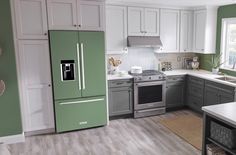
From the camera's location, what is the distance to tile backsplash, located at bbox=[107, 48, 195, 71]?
5086 millimetres

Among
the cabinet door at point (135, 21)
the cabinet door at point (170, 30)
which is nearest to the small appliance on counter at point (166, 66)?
the cabinet door at point (170, 30)

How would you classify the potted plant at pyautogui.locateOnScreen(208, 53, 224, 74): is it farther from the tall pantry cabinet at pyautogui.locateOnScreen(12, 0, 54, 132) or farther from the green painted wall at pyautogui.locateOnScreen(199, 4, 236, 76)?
the tall pantry cabinet at pyautogui.locateOnScreen(12, 0, 54, 132)

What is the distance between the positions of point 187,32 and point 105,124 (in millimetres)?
2917

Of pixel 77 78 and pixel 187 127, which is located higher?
pixel 77 78

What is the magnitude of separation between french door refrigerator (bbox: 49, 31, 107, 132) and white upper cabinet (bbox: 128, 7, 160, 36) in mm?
1000

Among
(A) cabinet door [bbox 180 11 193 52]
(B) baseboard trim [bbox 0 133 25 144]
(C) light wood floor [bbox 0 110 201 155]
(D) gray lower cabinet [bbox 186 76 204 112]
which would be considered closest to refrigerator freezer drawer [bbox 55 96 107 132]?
(C) light wood floor [bbox 0 110 201 155]

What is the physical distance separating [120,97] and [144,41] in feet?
4.37

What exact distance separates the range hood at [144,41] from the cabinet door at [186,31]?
2.23ft

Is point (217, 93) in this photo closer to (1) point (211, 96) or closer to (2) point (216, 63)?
(1) point (211, 96)

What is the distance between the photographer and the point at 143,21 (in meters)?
4.79

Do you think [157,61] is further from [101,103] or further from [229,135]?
[229,135]

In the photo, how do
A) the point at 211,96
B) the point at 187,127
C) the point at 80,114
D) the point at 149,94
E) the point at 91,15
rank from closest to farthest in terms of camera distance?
the point at 91,15 → the point at 80,114 → the point at 187,127 → the point at 211,96 → the point at 149,94

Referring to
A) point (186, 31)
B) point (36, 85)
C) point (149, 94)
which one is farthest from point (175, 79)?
point (36, 85)

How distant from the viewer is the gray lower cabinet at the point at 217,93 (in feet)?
13.0
